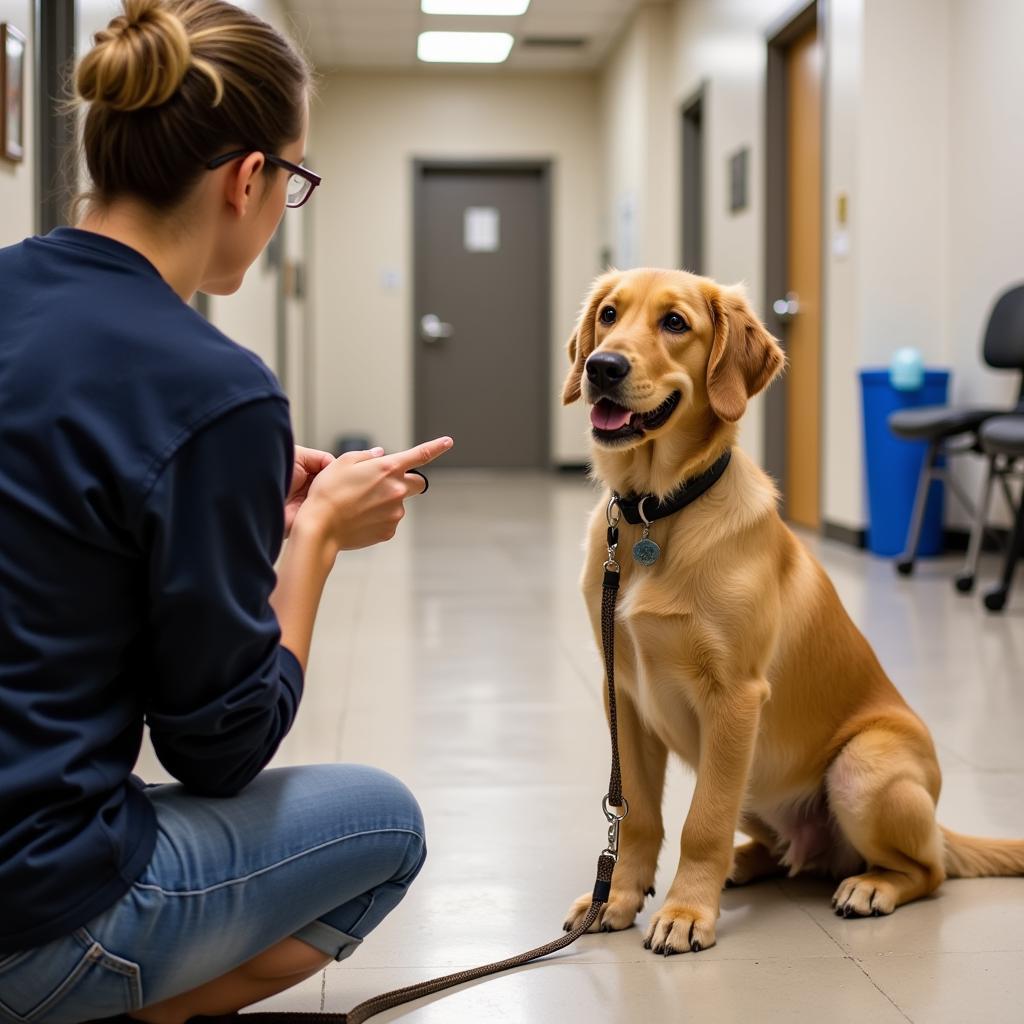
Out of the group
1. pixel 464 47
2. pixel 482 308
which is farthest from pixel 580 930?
pixel 482 308

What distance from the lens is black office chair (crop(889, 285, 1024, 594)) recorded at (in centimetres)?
511

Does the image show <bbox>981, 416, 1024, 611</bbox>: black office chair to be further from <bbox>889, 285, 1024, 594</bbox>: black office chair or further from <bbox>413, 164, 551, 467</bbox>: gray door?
<bbox>413, 164, 551, 467</bbox>: gray door

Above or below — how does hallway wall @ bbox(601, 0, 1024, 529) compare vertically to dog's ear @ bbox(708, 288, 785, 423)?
above

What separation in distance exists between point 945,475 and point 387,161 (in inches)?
292

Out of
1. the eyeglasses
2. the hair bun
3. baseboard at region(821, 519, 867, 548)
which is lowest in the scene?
baseboard at region(821, 519, 867, 548)

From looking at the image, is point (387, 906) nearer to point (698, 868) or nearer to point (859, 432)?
point (698, 868)

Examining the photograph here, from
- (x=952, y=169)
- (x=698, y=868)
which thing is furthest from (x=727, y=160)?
(x=698, y=868)

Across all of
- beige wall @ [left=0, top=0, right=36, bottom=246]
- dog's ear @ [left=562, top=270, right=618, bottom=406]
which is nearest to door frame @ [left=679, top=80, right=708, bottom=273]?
beige wall @ [left=0, top=0, right=36, bottom=246]

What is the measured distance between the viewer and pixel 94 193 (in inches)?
46.3

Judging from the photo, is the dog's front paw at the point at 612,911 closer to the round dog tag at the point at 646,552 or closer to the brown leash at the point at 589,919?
the brown leash at the point at 589,919

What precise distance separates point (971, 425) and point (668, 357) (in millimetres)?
3741

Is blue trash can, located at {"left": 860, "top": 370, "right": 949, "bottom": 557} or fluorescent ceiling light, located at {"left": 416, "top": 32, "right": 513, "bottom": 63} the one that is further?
fluorescent ceiling light, located at {"left": 416, "top": 32, "right": 513, "bottom": 63}

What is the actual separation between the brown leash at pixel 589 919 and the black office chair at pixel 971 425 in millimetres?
3458

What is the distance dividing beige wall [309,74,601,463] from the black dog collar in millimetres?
9907
